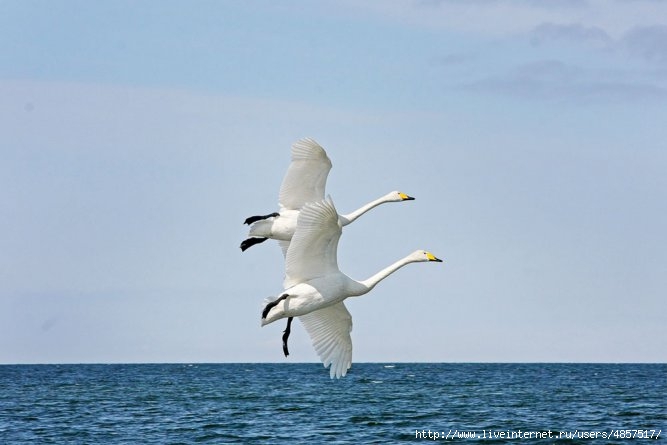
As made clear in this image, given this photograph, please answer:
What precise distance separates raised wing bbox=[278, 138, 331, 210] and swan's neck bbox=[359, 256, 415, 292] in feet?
12.1

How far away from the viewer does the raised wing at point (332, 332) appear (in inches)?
1053

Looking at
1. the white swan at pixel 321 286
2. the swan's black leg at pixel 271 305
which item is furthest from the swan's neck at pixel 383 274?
the swan's black leg at pixel 271 305

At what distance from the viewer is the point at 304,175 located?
1188 inches

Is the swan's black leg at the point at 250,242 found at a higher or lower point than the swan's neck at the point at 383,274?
higher

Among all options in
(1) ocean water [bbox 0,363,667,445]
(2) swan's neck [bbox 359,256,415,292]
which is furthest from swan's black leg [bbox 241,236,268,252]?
(1) ocean water [bbox 0,363,667,445]

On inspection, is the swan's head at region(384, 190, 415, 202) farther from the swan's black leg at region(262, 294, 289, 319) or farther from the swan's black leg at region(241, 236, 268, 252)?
the swan's black leg at region(262, 294, 289, 319)

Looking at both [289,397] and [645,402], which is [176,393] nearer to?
[289,397]

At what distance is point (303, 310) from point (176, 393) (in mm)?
73804

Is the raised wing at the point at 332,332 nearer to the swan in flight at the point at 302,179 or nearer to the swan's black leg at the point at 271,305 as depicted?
the swan's black leg at the point at 271,305

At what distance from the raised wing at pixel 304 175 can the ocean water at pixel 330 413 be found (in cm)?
2746

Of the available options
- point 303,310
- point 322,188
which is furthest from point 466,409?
point 303,310

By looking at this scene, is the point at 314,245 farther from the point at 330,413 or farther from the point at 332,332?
the point at 330,413

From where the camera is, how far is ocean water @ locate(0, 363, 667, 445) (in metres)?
59.1

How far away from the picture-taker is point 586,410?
74.9 m
